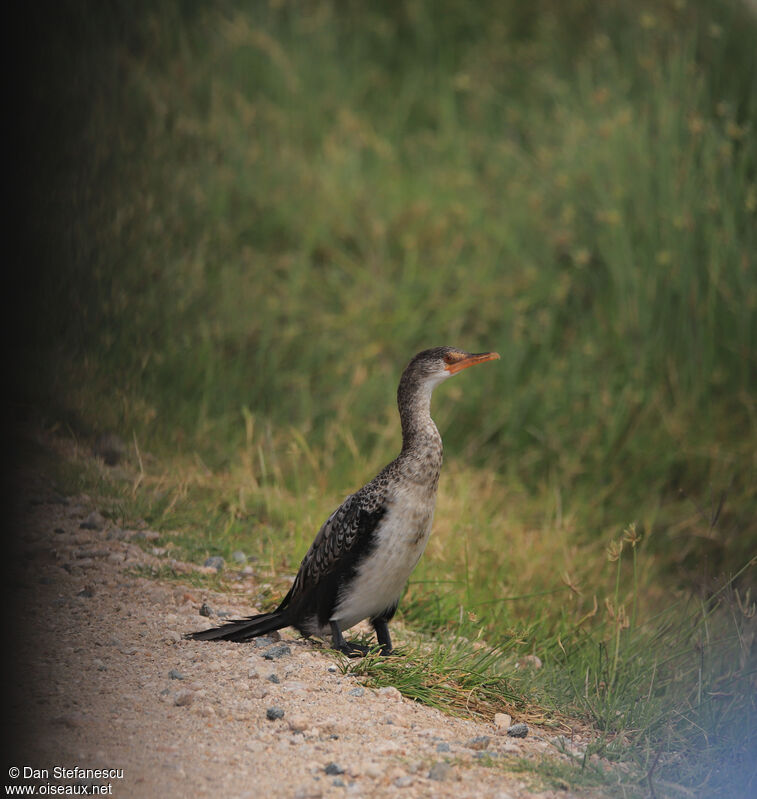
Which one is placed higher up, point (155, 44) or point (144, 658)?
point (155, 44)

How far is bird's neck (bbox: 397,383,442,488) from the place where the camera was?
3.97 m

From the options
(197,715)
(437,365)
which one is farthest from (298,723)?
(437,365)

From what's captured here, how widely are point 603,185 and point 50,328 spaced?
3851 mm

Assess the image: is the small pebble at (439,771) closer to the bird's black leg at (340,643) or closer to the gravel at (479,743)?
the gravel at (479,743)

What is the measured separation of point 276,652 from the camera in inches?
152

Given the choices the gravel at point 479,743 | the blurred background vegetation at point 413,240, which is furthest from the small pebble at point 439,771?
the blurred background vegetation at point 413,240

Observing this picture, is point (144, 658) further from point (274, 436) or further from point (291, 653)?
point (274, 436)

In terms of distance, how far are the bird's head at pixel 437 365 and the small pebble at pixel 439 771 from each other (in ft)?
5.03

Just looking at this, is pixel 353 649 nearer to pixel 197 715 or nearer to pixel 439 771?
pixel 197 715

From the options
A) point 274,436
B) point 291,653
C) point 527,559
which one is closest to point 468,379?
point 274,436

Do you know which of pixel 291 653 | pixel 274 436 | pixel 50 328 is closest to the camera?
pixel 291 653

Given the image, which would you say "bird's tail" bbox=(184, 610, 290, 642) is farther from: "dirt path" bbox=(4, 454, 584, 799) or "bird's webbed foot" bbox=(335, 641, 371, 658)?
"bird's webbed foot" bbox=(335, 641, 371, 658)

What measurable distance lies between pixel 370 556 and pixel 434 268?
14.4 ft

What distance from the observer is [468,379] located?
7219 mm
